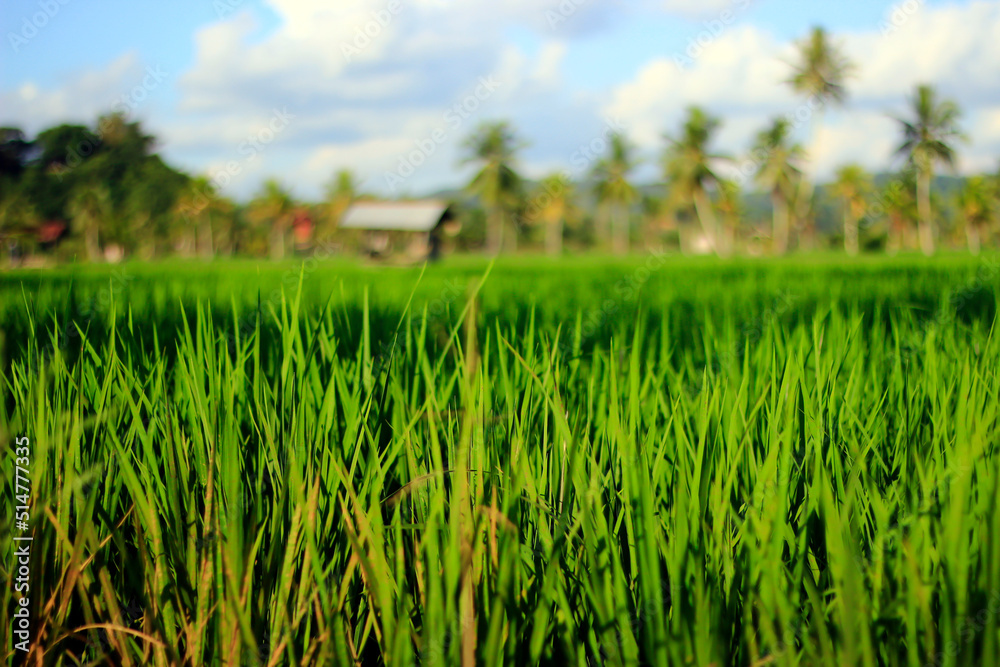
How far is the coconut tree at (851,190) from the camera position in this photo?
64.4 meters

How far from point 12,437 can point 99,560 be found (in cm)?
29

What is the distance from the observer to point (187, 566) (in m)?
1.11

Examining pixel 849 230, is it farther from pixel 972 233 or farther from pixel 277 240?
pixel 277 240

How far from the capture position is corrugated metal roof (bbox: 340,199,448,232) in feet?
87.7

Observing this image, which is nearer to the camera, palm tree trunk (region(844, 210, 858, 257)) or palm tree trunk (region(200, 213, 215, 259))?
palm tree trunk (region(844, 210, 858, 257))

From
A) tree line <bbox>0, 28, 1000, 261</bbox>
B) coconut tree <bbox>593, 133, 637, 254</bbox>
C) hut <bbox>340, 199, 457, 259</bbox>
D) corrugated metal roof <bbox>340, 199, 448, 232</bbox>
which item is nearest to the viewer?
corrugated metal roof <bbox>340, 199, 448, 232</bbox>

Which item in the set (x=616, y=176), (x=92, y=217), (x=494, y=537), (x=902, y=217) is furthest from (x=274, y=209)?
(x=494, y=537)

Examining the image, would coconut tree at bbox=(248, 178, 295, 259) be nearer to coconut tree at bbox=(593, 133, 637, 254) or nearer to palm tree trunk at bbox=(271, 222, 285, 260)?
palm tree trunk at bbox=(271, 222, 285, 260)

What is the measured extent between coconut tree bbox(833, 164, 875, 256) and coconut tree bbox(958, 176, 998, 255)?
7.40 m

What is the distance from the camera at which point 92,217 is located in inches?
2018

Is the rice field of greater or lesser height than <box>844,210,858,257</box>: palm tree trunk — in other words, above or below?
below

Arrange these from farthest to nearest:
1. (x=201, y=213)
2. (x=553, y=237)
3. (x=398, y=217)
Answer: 1. (x=553, y=237)
2. (x=201, y=213)
3. (x=398, y=217)

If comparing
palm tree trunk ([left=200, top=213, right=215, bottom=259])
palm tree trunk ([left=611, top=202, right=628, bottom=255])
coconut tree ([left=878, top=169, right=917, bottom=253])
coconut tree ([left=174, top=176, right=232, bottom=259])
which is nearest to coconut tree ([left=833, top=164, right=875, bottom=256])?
coconut tree ([left=878, top=169, right=917, bottom=253])

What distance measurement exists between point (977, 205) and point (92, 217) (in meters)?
70.5
